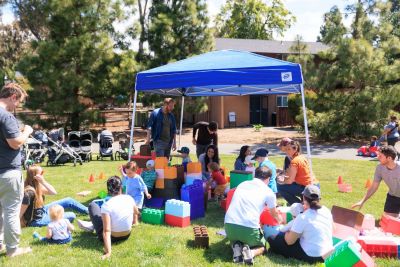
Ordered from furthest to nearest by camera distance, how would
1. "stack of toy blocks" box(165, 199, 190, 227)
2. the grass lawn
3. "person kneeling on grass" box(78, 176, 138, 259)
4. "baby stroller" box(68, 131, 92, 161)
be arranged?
"baby stroller" box(68, 131, 92, 161), "stack of toy blocks" box(165, 199, 190, 227), "person kneeling on grass" box(78, 176, 138, 259), the grass lawn

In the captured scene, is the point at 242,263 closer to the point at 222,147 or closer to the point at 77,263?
the point at 77,263

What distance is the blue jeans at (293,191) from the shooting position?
6203 millimetres

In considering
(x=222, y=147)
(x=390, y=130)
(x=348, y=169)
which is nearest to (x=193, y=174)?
(x=348, y=169)

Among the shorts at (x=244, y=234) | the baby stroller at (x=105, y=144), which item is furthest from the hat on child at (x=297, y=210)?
the baby stroller at (x=105, y=144)

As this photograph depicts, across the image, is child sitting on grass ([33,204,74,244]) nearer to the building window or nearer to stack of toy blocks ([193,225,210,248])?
stack of toy blocks ([193,225,210,248])

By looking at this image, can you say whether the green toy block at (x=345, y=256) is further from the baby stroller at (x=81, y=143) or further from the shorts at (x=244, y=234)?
the baby stroller at (x=81, y=143)

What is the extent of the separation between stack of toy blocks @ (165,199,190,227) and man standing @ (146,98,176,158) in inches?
97.9

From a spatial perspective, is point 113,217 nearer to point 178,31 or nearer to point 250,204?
point 250,204

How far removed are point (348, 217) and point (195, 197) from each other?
243 cm

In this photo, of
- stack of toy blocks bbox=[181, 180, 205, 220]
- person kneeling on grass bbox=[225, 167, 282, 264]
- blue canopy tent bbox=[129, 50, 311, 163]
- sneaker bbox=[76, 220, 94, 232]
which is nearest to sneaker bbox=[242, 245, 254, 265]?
person kneeling on grass bbox=[225, 167, 282, 264]

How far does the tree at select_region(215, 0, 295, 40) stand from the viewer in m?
50.2

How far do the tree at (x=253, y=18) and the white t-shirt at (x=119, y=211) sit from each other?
4745 cm

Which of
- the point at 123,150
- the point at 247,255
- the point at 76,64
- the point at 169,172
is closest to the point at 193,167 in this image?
the point at 169,172

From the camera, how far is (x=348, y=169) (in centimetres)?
1154
